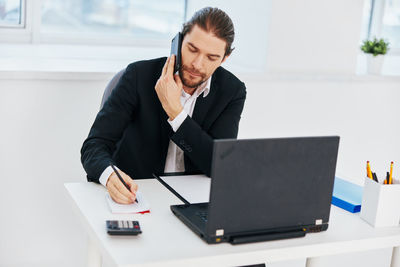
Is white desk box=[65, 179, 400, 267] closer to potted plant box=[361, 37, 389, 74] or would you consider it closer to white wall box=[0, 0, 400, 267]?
white wall box=[0, 0, 400, 267]

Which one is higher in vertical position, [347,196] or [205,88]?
[205,88]

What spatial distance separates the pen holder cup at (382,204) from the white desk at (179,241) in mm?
23

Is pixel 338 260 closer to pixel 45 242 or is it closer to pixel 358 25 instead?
pixel 358 25

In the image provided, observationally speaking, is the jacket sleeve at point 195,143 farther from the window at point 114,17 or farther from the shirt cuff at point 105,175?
the window at point 114,17

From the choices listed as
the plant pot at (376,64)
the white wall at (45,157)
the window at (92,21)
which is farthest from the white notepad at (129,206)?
the plant pot at (376,64)

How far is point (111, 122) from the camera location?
189 cm

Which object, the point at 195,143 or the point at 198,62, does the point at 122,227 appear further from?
the point at 198,62

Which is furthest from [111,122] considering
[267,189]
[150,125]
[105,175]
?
[267,189]

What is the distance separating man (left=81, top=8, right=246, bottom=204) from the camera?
186 centimetres

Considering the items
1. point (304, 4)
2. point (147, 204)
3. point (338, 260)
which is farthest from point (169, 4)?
point (147, 204)

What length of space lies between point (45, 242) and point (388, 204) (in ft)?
4.82

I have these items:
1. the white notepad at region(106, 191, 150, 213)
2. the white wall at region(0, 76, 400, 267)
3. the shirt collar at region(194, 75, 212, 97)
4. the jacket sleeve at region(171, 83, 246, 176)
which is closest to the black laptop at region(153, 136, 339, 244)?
the white notepad at region(106, 191, 150, 213)

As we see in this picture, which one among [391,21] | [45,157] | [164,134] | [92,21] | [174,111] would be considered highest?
[391,21]

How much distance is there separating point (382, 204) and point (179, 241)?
1.88 feet
